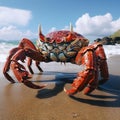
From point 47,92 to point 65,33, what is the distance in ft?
6.67

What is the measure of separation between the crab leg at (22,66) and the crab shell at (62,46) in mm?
312

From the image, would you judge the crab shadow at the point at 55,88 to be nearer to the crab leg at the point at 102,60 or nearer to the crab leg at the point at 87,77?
the crab leg at the point at 87,77

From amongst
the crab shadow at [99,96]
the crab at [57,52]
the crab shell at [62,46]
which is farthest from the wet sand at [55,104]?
the crab shell at [62,46]

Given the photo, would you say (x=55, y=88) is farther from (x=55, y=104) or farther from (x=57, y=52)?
(x=55, y=104)

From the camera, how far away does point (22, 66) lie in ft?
18.0

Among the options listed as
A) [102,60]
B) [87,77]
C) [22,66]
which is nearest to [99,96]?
[87,77]

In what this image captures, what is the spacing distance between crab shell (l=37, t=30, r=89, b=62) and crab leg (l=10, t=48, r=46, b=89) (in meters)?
0.31

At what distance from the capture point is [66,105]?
4.68 metres

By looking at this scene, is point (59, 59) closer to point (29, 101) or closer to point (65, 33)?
point (65, 33)

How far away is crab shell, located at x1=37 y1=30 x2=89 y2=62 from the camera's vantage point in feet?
21.2

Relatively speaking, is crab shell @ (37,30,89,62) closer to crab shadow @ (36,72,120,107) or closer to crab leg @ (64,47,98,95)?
crab shadow @ (36,72,120,107)

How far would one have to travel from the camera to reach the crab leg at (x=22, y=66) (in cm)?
524

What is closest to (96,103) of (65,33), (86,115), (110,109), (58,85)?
(110,109)

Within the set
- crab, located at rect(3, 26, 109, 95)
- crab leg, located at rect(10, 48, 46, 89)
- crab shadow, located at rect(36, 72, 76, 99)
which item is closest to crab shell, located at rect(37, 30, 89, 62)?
crab, located at rect(3, 26, 109, 95)
